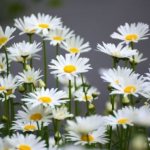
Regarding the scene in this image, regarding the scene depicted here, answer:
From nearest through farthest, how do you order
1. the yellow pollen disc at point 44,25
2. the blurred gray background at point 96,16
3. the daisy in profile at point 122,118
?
the daisy in profile at point 122,118
the yellow pollen disc at point 44,25
the blurred gray background at point 96,16

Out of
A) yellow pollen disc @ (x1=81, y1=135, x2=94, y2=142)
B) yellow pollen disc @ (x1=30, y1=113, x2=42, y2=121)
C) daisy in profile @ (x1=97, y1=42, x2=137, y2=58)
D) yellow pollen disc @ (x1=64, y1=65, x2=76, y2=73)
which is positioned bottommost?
yellow pollen disc @ (x1=81, y1=135, x2=94, y2=142)

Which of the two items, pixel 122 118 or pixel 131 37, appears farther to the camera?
pixel 131 37

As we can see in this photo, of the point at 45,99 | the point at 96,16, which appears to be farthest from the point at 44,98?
the point at 96,16

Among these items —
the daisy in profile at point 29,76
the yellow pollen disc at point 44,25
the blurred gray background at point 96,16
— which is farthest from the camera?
the blurred gray background at point 96,16

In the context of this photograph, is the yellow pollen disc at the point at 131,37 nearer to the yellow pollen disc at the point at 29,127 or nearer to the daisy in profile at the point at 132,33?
the daisy in profile at the point at 132,33

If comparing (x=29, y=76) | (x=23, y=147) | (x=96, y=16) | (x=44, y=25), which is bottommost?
(x=23, y=147)

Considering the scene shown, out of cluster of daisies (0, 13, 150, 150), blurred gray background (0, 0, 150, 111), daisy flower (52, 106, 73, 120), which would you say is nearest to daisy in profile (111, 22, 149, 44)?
cluster of daisies (0, 13, 150, 150)

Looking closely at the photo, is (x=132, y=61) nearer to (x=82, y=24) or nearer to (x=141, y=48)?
(x=141, y=48)

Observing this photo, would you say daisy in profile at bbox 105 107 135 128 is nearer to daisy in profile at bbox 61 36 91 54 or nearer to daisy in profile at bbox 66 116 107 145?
daisy in profile at bbox 66 116 107 145

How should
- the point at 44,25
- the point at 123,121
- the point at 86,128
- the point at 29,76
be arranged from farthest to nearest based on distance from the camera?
the point at 44,25 → the point at 29,76 → the point at 123,121 → the point at 86,128

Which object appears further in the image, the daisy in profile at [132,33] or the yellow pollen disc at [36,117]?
the daisy in profile at [132,33]

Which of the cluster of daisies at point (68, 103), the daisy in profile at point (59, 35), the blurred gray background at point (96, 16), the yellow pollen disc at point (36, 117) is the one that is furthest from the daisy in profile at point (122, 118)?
the blurred gray background at point (96, 16)

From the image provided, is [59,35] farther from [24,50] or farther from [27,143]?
[27,143]
